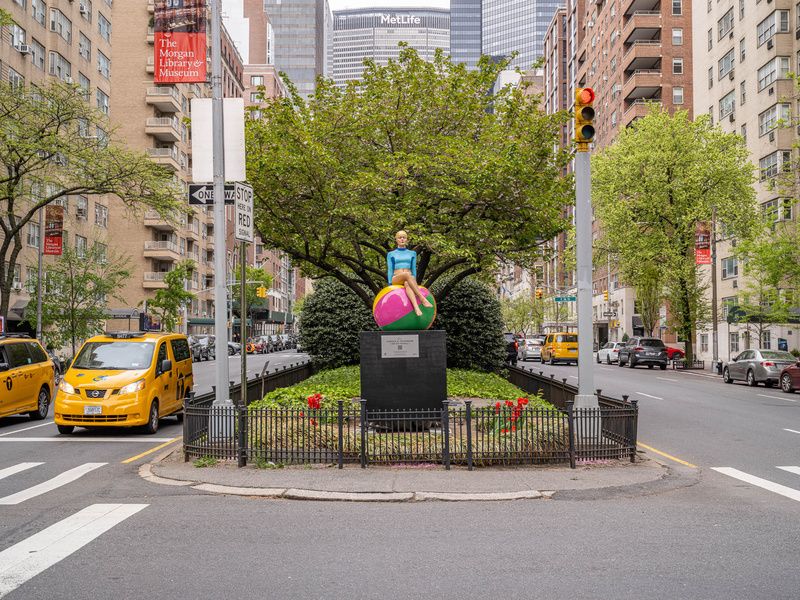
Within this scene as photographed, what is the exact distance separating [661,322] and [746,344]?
53.6 ft

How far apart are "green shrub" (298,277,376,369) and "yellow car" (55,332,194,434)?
34.7ft

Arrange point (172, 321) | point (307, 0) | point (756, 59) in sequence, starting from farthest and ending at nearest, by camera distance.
Result: point (307, 0), point (172, 321), point (756, 59)

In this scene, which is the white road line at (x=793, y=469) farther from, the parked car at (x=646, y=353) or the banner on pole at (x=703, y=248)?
the parked car at (x=646, y=353)

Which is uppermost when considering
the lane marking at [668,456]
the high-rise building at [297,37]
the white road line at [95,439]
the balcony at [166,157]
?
the high-rise building at [297,37]

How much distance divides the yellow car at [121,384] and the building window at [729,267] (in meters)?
44.8

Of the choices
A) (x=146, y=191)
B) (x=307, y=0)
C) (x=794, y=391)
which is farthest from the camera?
(x=307, y=0)

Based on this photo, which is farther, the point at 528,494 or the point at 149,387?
the point at 149,387

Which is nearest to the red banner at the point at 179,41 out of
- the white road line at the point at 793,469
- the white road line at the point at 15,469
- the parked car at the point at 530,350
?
the white road line at the point at 15,469

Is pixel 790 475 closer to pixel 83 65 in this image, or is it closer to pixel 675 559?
pixel 675 559

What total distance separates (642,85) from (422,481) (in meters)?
66.9

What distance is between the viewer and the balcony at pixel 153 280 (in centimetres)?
6631

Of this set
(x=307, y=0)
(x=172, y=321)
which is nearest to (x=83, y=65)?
(x=172, y=321)

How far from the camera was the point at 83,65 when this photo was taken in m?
52.2

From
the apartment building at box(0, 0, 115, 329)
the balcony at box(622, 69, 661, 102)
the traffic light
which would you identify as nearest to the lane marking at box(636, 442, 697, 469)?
the traffic light
